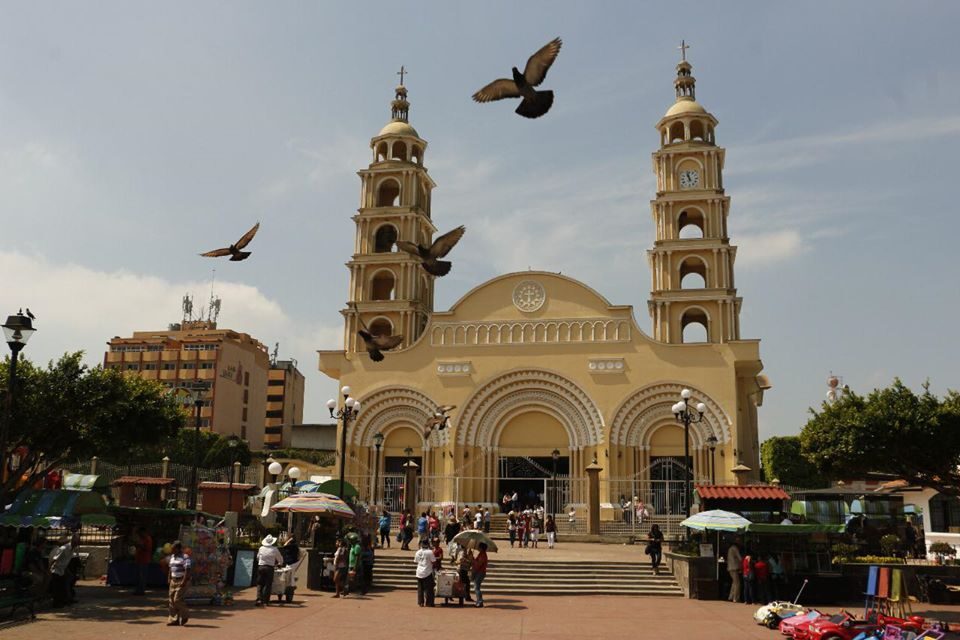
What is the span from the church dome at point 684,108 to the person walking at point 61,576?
3352cm

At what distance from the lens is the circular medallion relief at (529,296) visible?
39375mm

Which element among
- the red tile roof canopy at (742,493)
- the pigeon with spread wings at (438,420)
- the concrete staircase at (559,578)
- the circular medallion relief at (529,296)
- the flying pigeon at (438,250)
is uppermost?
the circular medallion relief at (529,296)

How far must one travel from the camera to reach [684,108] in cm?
4141

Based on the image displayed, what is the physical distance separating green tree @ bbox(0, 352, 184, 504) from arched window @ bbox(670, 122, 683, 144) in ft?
96.5

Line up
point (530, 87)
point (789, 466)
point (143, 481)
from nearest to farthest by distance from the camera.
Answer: point (530, 87)
point (143, 481)
point (789, 466)

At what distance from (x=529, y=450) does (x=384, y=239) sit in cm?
1343

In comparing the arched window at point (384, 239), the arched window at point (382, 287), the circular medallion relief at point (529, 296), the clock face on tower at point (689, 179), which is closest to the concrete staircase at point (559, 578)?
the circular medallion relief at point (529, 296)

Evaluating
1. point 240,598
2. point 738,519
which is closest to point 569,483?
point 738,519

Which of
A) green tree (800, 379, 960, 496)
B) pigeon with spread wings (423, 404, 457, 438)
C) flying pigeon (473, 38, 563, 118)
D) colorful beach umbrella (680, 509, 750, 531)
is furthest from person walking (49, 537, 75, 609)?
pigeon with spread wings (423, 404, 457, 438)

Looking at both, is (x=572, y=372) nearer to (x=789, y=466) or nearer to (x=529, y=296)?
(x=529, y=296)

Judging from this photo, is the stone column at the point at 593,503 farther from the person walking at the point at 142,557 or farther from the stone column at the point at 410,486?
the person walking at the point at 142,557

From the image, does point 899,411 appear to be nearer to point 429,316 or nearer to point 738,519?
point 738,519

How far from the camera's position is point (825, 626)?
44.2ft

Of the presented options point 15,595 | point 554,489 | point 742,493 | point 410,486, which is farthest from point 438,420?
point 15,595
